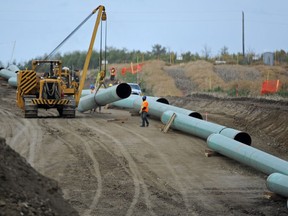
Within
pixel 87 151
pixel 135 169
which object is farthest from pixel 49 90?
pixel 135 169

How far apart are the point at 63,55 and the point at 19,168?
9385 centimetres

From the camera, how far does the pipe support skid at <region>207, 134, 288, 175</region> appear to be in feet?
53.4

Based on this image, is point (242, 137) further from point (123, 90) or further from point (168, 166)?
point (123, 90)

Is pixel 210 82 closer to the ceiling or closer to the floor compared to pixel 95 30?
closer to the floor

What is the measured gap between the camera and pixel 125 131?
25250mm

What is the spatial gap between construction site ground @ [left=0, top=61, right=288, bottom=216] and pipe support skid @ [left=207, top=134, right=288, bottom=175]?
0.39 metres

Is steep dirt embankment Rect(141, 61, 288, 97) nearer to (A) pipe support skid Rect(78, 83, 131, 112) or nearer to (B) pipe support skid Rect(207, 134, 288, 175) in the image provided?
(A) pipe support skid Rect(78, 83, 131, 112)

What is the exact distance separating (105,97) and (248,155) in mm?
13325

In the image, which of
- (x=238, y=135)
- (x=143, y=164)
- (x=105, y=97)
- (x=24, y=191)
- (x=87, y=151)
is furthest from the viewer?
(x=105, y=97)

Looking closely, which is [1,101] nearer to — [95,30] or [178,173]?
[95,30]

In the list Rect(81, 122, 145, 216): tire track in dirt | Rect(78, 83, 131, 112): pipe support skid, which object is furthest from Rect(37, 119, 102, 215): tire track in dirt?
Rect(78, 83, 131, 112): pipe support skid

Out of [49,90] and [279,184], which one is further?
[49,90]

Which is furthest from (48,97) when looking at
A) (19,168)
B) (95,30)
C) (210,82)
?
(210,82)

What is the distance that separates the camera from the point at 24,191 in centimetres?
693
